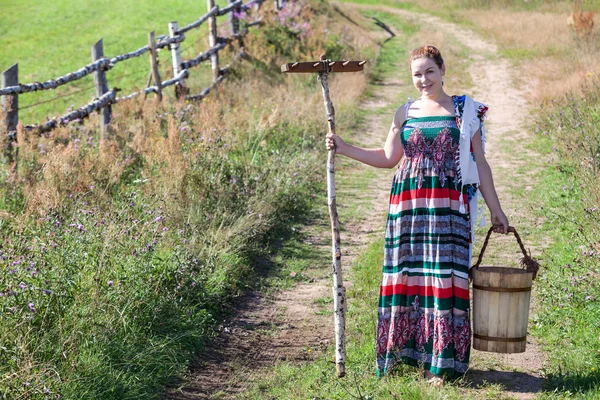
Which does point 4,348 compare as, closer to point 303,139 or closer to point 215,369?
point 215,369

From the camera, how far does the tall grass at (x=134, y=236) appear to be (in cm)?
416

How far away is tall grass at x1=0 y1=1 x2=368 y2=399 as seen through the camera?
13.7 feet

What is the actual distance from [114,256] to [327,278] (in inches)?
82.4

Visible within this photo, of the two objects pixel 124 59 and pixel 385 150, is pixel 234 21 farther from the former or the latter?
pixel 385 150

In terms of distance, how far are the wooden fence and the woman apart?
4793 millimetres

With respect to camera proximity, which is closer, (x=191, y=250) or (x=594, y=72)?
(x=191, y=250)

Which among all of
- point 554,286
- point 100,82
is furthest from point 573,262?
point 100,82

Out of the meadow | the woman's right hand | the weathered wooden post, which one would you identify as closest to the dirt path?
the meadow

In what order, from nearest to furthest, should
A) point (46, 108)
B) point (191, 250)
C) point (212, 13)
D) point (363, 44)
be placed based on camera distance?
point (191, 250), point (212, 13), point (46, 108), point (363, 44)

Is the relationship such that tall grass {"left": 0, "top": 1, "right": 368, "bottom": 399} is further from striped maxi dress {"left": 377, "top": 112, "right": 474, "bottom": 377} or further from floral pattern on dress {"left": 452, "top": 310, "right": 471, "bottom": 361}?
floral pattern on dress {"left": 452, "top": 310, "right": 471, "bottom": 361}

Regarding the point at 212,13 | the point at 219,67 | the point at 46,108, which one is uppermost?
the point at 212,13

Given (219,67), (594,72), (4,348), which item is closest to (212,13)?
(219,67)

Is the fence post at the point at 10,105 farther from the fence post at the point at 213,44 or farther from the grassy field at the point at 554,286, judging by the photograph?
the fence post at the point at 213,44

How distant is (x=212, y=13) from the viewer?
1529 centimetres
